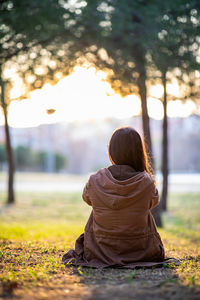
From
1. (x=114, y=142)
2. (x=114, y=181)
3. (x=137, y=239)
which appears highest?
(x=114, y=142)

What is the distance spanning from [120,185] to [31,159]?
3362 cm

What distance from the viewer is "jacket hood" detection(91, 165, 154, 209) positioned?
132 inches

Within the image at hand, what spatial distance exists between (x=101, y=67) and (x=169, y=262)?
201 inches

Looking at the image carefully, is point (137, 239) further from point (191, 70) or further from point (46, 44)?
point (46, 44)

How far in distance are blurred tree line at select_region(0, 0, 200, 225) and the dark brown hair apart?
2888mm

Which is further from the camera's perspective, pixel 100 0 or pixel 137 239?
pixel 100 0

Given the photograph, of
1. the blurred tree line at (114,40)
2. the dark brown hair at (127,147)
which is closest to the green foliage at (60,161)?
the blurred tree line at (114,40)

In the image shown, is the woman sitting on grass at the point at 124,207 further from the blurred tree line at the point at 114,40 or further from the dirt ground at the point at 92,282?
the blurred tree line at the point at 114,40

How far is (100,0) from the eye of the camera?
21.1 feet

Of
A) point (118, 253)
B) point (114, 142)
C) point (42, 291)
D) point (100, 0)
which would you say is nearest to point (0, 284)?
point (42, 291)

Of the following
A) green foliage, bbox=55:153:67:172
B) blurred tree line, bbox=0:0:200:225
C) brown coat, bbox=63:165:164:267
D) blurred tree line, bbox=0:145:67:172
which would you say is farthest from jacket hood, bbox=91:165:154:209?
green foliage, bbox=55:153:67:172

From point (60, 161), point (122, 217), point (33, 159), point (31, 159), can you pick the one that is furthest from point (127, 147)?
point (60, 161)

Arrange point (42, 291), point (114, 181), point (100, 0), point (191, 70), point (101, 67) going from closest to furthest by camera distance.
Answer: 1. point (42, 291)
2. point (114, 181)
3. point (100, 0)
4. point (191, 70)
5. point (101, 67)

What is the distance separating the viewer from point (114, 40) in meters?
7.71
